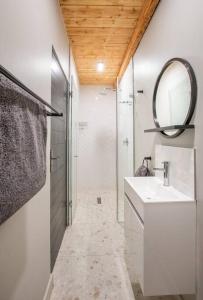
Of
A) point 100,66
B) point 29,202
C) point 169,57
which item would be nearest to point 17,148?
point 29,202

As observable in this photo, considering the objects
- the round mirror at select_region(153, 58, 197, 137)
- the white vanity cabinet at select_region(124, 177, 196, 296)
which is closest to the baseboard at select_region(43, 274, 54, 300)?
the white vanity cabinet at select_region(124, 177, 196, 296)

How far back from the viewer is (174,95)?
1.63 meters

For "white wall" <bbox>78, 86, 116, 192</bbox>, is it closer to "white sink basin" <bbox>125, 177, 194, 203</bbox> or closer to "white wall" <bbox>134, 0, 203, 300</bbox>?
"white wall" <bbox>134, 0, 203, 300</bbox>

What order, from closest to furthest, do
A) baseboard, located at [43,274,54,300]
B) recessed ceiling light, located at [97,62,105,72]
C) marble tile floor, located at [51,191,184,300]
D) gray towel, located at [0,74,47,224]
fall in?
gray towel, located at [0,74,47,224]
baseboard, located at [43,274,54,300]
marble tile floor, located at [51,191,184,300]
recessed ceiling light, located at [97,62,105,72]

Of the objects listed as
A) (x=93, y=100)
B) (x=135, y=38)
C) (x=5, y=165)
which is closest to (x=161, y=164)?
(x=5, y=165)

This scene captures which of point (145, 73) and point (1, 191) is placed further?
point (145, 73)

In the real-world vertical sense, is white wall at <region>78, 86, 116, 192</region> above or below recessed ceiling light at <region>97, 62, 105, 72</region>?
below

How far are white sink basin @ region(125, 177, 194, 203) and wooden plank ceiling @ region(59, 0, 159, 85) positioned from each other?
5.85 feet

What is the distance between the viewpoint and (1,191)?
0.60 m

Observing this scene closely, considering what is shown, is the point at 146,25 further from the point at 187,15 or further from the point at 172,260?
the point at 172,260

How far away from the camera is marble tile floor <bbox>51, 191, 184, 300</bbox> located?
5.18 ft

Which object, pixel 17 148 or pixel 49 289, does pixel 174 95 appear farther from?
pixel 49 289

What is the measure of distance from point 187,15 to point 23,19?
3.64ft

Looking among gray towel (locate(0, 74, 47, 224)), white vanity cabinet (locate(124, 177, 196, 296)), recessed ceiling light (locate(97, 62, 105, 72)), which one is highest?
recessed ceiling light (locate(97, 62, 105, 72))
